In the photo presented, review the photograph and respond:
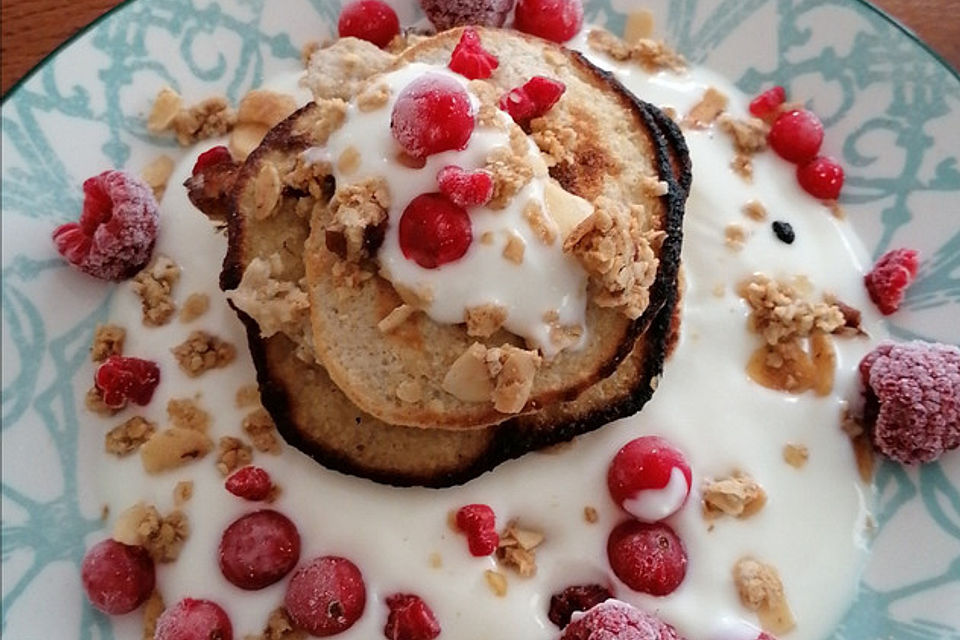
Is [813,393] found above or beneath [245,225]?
beneath

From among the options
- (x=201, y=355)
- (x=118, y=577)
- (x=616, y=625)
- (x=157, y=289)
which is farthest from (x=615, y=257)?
(x=118, y=577)

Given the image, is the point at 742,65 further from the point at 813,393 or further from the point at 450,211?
the point at 450,211

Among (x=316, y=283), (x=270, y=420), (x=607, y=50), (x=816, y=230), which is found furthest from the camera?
(x=607, y=50)

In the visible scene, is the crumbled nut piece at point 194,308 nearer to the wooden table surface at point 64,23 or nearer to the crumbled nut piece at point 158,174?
the crumbled nut piece at point 158,174

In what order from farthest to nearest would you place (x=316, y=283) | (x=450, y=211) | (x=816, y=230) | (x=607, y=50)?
(x=607, y=50)
(x=816, y=230)
(x=316, y=283)
(x=450, y=211)

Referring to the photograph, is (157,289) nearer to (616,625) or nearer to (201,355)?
(201,355)

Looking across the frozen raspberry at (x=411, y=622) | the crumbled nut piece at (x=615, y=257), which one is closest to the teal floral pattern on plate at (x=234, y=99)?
the frozen raspberry at (x=411, y=622)

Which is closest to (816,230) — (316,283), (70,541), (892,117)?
(892,117)

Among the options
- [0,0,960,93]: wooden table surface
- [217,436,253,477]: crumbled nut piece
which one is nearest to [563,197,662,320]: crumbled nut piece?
[217,436,253,477]: crumbled nut piece
